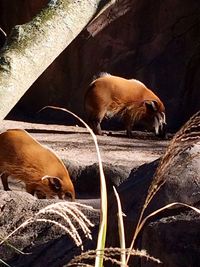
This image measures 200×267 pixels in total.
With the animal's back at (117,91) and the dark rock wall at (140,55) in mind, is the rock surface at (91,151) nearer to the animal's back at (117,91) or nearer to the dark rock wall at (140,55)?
the animal's back at (117,91)

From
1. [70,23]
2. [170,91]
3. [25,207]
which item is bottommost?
[170,91]

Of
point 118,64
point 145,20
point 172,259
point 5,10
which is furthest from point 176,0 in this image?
point 172,259

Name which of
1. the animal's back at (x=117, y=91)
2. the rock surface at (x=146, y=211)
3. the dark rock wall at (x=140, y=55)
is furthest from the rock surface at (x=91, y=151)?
the dark rock wall at (x=140, y=55)

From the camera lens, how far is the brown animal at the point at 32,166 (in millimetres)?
6555

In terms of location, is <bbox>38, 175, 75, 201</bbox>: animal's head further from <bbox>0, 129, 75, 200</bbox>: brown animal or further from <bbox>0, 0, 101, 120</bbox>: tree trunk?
<bbox>0, 0, 101, 120</bbox>: tree trunk

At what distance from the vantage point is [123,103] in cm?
1062

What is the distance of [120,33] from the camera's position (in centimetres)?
1117

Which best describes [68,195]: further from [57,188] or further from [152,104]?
[152,104]

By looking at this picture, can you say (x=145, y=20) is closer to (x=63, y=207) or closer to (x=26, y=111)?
(x=26, y=111)

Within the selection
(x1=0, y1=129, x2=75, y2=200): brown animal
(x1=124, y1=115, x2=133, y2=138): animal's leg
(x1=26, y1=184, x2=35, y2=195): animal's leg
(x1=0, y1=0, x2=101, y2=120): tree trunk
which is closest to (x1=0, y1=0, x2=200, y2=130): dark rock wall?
(x1=124, y1=115, x2=133, y2=138): animal's leg

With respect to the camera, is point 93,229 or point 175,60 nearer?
point 93,229

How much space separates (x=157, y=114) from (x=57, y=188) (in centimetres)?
435

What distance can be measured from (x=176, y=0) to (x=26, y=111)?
277cm

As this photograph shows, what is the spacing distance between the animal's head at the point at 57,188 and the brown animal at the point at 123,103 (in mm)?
3712
